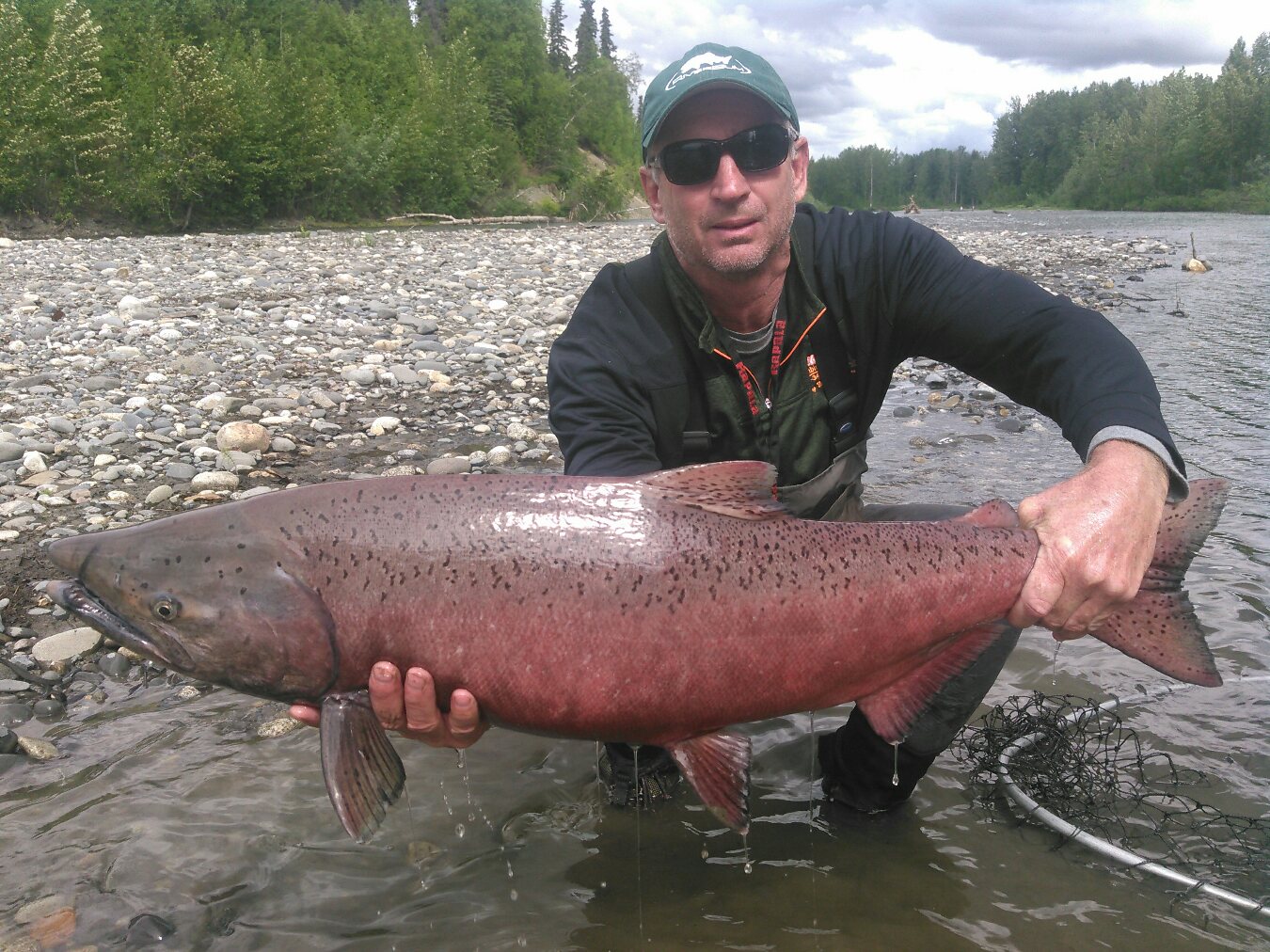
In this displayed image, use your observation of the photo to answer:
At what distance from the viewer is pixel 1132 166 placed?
9294cm

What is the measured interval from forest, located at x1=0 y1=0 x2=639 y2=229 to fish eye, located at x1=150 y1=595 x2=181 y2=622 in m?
33.2

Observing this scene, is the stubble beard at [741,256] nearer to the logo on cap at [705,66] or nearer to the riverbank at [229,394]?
the logo on cap at [705,66]

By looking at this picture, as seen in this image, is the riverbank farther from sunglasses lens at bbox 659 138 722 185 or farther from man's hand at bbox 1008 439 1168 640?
man's hand at bbox 1008 439 1168 640

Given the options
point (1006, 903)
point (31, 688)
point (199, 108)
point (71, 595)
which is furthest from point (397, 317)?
point (199, 108)

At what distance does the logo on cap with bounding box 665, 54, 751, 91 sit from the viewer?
315 cm

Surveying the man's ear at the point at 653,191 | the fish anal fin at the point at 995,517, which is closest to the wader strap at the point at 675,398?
the man's ear at the point at 653,191

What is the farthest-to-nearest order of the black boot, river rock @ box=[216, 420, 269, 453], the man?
river rock @ box=[216, 420, 269, 453] → the black boot → the man

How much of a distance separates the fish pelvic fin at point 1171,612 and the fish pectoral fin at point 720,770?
101 cm

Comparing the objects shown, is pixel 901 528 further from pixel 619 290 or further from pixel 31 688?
pixel 31 688

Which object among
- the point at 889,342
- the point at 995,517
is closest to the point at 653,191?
the point at 889,342

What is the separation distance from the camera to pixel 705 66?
10.4 feet

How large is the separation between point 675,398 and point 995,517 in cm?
114

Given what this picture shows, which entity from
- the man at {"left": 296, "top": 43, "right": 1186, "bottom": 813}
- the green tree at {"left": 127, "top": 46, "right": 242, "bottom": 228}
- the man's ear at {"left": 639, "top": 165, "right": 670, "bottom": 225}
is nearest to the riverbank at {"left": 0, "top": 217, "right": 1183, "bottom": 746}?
the man at {"left": 296, "top": 43, "right": 1186, "bottom": 813}

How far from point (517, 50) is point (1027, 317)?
8068 centimetres
